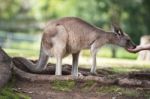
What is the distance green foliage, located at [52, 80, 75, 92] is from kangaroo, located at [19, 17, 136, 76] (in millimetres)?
683

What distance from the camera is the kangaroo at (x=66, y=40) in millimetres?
9062

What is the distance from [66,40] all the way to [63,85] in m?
1.13

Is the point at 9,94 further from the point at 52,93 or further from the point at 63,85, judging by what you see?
the point at 63,85

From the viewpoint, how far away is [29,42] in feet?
107

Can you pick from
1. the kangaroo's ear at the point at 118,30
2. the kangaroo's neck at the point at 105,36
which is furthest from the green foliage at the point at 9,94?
the kangaroo's ear at the point at 118,30

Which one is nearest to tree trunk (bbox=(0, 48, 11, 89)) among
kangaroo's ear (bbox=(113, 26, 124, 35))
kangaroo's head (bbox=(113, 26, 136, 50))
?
kangaroo's ear (bbox=(113, 26, 124, 35))

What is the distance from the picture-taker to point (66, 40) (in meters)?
9.14

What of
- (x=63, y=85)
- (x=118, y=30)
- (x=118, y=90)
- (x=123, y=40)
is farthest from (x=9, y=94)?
(x=123, y=40)

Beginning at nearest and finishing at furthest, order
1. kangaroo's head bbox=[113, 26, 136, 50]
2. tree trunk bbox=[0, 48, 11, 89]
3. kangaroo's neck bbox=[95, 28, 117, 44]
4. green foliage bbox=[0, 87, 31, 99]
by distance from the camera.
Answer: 1. green foliage bbox=[0, 87, 31, 99]
2. tree trunk bbox=[0, 48, 11, 89]
3. kangaroo's neck bbox=[95, 28, 117, 44]
4. kangaroo's head bbox=[113, 26, 136, 50]

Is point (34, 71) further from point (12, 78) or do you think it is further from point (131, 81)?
point (131, 81)

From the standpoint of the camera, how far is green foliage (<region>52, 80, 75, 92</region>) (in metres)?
8.14

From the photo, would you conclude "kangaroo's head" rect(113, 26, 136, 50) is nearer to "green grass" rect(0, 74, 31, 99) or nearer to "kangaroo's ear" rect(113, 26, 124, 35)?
"kangaroo's ear" rect(113, 26, 124, 35)

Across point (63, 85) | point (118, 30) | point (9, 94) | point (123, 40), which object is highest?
point (118, 30)

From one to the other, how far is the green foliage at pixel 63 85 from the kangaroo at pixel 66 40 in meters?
0.68
